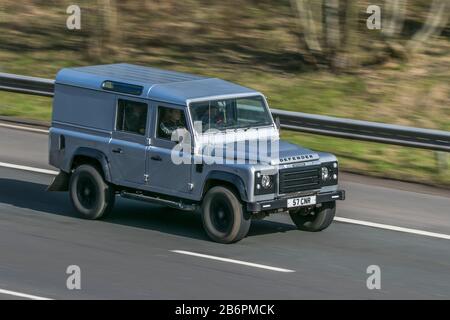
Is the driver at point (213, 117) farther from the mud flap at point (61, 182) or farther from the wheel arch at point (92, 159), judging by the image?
the mud flap at point (61, 182)

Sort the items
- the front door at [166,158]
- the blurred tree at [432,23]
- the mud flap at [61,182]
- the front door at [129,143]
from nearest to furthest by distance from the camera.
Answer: the front door at [166,158] → the front door at [129,143] → the mud flap at [61,182] → the blurred tree at [432,23]

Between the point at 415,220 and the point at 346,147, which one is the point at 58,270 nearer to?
the point at 415,220

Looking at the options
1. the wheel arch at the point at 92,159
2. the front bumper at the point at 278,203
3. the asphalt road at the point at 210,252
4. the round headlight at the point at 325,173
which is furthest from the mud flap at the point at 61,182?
the round headlight at the point at 325,173

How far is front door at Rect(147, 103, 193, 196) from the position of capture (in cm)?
1346

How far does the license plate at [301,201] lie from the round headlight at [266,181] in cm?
35

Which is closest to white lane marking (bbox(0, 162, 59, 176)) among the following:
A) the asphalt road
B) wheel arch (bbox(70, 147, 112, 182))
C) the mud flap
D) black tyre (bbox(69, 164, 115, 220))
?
the asphalt road

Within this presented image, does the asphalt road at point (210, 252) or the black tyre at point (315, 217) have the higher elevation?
the black tyre at point (315, 217)

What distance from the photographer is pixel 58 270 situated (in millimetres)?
12141

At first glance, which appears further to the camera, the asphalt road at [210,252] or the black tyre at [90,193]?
the black tyre at [90,193]

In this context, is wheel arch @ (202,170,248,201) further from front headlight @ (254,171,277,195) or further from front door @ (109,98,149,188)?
front door @ (109,98,149,188)

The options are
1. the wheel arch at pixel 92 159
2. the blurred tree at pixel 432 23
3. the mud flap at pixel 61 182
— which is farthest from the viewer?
the blurred tree at pixel 432 23

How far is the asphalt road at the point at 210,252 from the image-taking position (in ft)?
37.9

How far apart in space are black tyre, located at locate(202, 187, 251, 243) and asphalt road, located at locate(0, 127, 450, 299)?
0.56 ft

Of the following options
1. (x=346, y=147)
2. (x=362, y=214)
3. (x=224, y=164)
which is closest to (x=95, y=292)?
(x=224, y=164)
